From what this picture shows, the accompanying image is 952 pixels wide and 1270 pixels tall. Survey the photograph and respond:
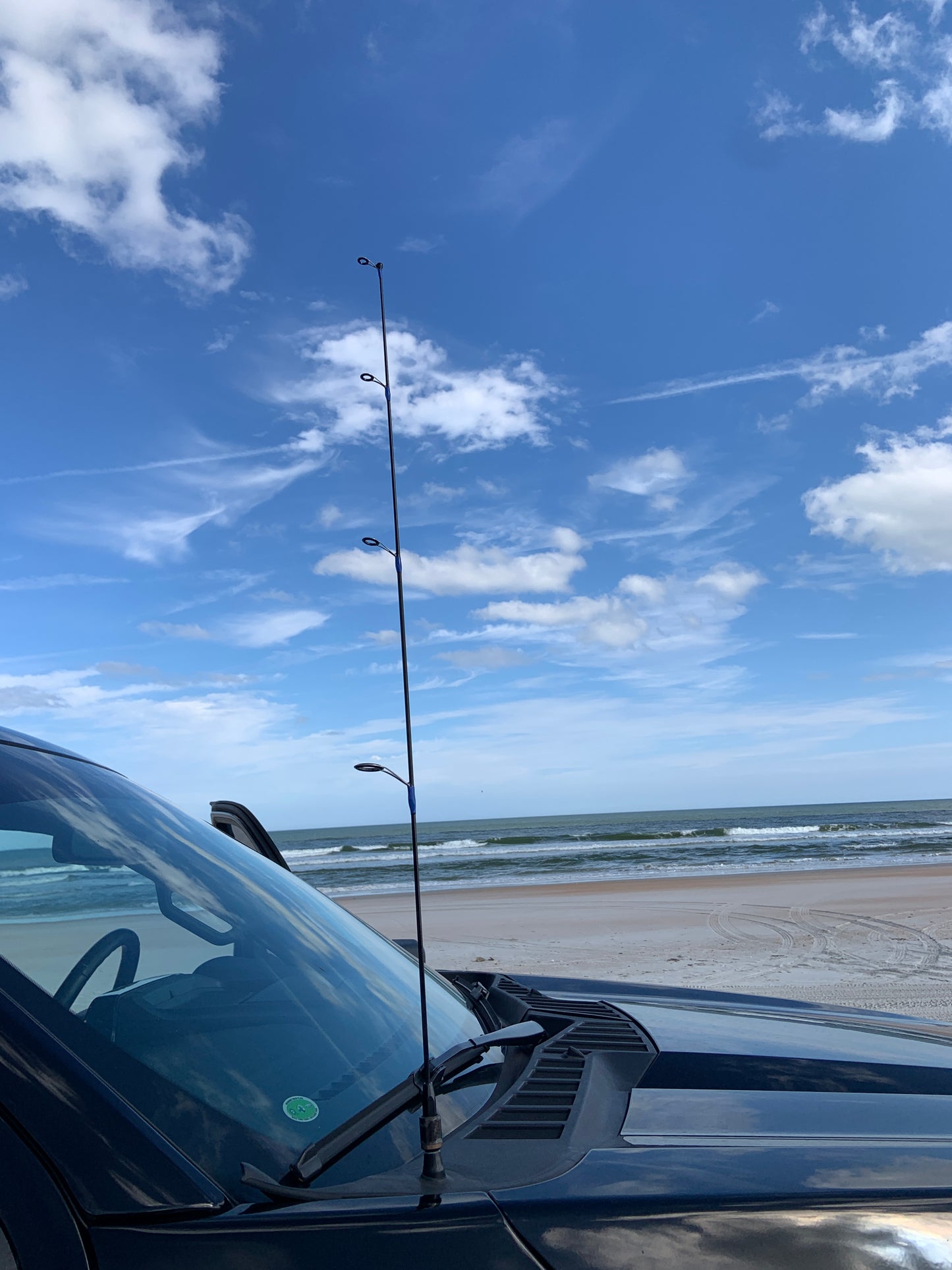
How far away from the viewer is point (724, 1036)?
1.78 metres

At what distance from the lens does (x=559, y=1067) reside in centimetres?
149

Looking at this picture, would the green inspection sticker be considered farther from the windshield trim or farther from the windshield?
the windshield trim

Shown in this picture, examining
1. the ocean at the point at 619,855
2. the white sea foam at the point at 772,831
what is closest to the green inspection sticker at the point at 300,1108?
the ocean at the point at 619,855

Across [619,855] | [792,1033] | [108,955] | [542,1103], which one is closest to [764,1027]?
[792,1033]

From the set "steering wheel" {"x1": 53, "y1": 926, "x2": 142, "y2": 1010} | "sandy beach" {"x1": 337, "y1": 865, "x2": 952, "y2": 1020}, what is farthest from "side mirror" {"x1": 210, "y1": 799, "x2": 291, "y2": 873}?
"sandy beach" {"x1": 337, "y1": 865, "x2": 952, "y2": 1020}

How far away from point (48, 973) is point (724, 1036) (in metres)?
1.28

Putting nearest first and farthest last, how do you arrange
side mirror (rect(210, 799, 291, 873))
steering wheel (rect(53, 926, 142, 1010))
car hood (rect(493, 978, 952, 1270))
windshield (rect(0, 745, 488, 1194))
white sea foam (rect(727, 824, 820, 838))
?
car hood (rect(493, 978, 952, 1270)) < windshield (rect(0, 745, 488, 1194)) < steering wheel (rect(53, 926, 142, 1010)) < side mirror (rect(210, 799, 291, 873)) < white sea foam (rect(727, 824, 820, 838))

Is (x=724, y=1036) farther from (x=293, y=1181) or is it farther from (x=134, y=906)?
(x=134, y=906)

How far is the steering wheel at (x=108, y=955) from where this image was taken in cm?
132

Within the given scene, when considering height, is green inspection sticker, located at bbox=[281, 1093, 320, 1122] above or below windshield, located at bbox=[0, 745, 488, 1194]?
below

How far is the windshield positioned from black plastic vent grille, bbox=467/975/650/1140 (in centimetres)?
8

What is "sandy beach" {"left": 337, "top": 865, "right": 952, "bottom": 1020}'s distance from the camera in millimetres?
7688

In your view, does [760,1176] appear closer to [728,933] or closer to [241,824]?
[241,824]

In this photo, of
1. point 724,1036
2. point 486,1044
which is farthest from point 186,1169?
point 724,1036
